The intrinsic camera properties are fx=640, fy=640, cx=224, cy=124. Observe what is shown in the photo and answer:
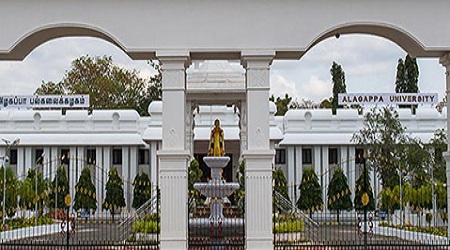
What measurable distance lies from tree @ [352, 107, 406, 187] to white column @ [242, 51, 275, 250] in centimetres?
1162

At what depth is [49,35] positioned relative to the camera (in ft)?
39.7

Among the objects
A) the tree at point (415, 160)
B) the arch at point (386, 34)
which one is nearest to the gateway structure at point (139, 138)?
the tree at point (415, 160)

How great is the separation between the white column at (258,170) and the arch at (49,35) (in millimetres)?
A: 2545

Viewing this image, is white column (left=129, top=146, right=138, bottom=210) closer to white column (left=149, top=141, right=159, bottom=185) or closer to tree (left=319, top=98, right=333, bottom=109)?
white column (left=149, top=141, right=159, bottom=185)

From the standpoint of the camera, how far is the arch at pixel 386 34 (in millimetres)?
11594

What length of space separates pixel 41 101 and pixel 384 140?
12236 millimetres

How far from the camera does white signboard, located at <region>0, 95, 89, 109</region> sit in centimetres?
1655

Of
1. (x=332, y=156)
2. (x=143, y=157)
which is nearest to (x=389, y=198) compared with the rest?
(x=332, y=156)

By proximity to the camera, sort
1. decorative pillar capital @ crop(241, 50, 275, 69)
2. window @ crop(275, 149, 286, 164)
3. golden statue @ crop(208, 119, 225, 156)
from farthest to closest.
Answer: window @ crop(275, 149, 286, 164)
golden statue @ crop(208, 119, 225, 156)
decorative pillar capital @ crop(241, 50, 275, 69)

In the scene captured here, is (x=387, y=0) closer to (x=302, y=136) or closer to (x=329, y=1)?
(x=329, y=1)

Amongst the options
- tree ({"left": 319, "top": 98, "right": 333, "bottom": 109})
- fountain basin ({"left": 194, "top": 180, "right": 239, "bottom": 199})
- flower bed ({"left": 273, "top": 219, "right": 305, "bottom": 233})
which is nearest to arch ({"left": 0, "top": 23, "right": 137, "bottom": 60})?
fountain basin ({"left": 194, "top": 180, "right": 239, "bottom": 199})

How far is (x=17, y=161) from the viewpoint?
26.9 m

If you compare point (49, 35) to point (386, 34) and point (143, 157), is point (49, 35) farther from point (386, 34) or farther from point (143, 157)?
point (143, 157)

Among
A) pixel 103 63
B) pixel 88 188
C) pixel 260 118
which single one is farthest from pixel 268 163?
pixel 103 63
